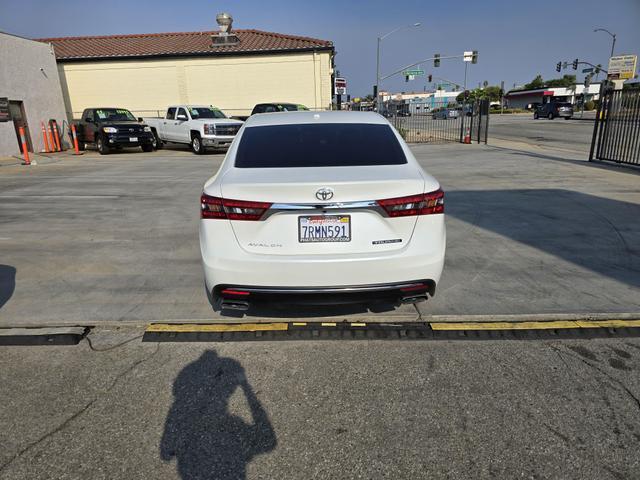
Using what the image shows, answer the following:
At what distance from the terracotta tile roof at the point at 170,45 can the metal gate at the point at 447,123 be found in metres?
6.70

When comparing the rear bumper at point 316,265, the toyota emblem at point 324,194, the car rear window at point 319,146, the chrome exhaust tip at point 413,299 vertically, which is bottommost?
the chrome exhaust tip at point 413,299

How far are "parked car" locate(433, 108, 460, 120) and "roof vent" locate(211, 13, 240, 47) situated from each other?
1362 centimetres

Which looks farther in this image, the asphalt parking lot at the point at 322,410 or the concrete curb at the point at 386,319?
the concrete curb at the point at 386,319

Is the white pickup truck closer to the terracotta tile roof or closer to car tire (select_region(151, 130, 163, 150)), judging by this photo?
car tire (select_region(151, 130, 163, 150))

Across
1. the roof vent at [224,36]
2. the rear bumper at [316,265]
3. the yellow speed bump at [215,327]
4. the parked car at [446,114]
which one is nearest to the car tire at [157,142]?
the roof vent at [224,36]

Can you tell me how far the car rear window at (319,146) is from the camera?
3.56m

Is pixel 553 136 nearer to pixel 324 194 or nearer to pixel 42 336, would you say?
pixel 324 194

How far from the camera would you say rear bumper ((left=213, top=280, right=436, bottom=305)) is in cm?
317

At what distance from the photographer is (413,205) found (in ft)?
10.4

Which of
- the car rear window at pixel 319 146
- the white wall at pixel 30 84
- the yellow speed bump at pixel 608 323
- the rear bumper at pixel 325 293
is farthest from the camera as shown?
the white wall at pixel 30 84

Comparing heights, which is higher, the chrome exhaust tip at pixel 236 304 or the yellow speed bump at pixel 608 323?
the chrome exhaust tip at pixel 236 304

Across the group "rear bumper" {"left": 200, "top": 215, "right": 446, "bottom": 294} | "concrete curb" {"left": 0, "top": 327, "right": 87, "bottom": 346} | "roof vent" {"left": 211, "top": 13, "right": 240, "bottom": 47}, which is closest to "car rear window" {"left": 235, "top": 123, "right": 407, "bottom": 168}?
"rear bumper" {"left": 200, "top": 215, "right": 446, "bottom": 294}

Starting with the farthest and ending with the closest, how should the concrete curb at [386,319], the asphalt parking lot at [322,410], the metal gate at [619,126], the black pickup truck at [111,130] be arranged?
the black pickup truck at [111,130]
the metal gate at [619,126]
the concrete curb at [386,319]
the asphalt parking lot at [322,410]

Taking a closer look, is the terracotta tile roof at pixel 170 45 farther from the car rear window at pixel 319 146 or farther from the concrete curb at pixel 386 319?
the concrete curb at pixel 386 319
